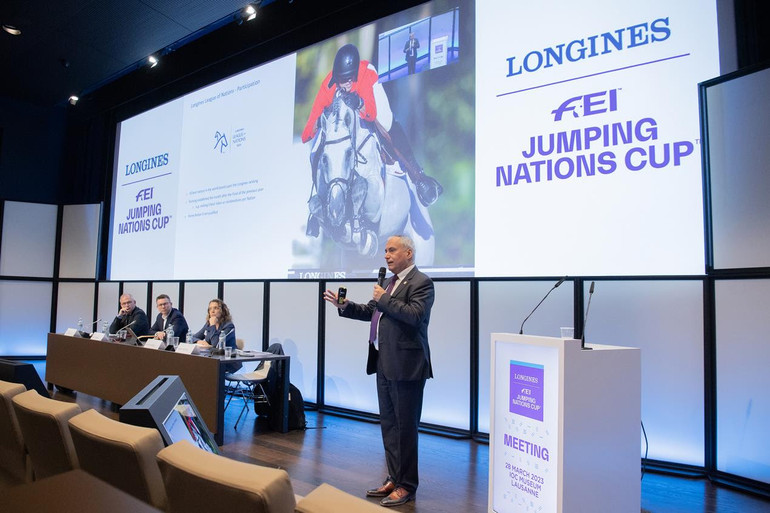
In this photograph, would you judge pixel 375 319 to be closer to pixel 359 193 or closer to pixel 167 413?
pixel 167 413

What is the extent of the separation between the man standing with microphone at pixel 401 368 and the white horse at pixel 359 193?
1748 millimetres

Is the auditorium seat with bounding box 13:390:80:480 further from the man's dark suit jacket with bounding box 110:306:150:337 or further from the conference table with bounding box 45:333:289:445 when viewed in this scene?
the man's dark suit jacket with bounding box 110:306:150:337

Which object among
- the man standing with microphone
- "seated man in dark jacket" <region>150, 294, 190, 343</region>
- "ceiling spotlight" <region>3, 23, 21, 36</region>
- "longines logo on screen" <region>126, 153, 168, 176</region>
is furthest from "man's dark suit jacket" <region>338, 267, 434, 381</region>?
"ceiling spotlight" <region>3, 23, 21, 36</region>

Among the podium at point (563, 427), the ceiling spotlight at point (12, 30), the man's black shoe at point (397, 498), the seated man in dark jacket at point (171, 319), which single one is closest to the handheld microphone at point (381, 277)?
the podium at point (563, 427)

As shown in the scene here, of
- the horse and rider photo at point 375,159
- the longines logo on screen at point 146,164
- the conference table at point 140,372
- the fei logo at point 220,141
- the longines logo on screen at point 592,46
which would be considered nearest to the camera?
the longines logo on screen at point 592,46

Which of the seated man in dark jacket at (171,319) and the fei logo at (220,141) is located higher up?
the fei logo at (220,141)

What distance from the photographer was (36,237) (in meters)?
9.57

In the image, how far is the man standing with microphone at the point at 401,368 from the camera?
3037 millimetres

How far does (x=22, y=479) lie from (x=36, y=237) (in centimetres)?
902

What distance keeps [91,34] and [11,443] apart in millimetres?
6669

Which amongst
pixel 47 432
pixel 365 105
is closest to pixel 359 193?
pixel 365 105

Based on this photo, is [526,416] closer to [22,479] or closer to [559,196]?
[22,479]

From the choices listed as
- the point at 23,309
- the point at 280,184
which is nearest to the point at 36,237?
the point at 23,309

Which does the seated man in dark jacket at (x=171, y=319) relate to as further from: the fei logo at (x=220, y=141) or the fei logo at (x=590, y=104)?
the fei logo at (x=590, y=104)
